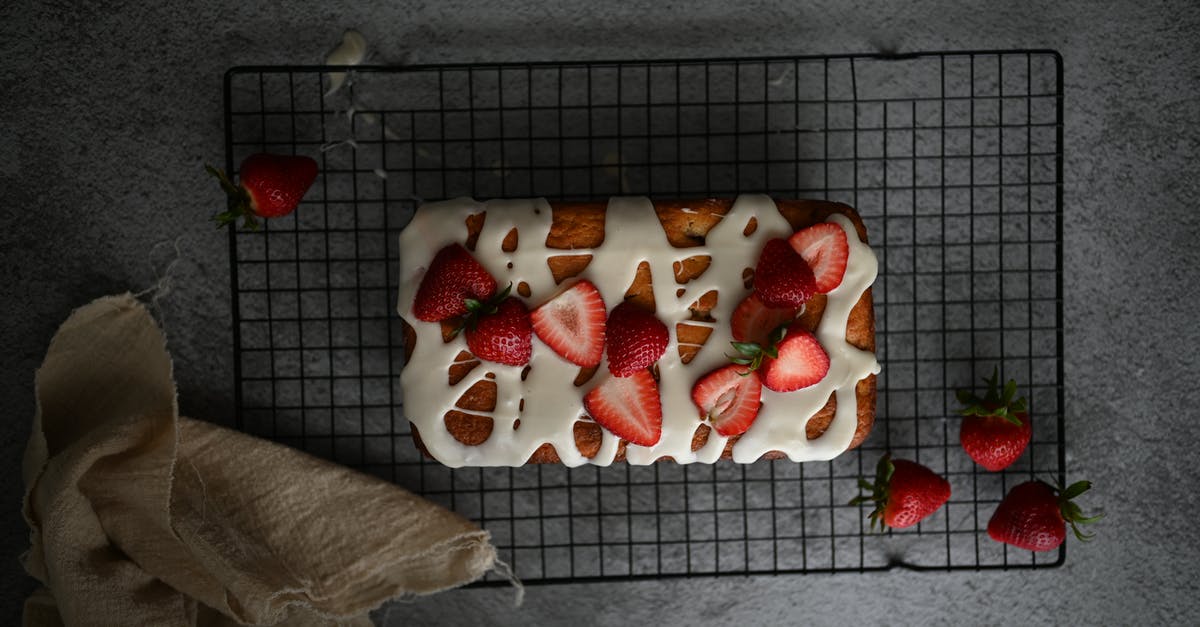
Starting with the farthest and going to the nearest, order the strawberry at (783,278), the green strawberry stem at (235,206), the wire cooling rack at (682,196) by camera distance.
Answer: the wire cooling rack at (682,196) → the green strawberry stem at (235,206) → the strawberry at (783,278)

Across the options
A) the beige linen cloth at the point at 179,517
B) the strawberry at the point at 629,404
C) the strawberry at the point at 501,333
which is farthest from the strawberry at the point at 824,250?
the beige linen cloth at the point at 179,517

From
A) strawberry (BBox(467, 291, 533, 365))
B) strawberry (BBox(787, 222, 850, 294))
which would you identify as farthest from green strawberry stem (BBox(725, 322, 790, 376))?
strawberry (BBox(467, 291, 533, 365))

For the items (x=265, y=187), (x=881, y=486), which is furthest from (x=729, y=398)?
(x=265, y=187)

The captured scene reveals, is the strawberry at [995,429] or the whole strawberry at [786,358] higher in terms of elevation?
the whole strawberry at [786,358]

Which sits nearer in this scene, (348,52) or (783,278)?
(783,278)

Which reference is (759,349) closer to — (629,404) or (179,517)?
(629,404)

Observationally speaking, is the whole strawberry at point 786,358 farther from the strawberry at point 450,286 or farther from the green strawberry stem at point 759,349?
the strawberry at point 450,286
